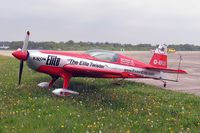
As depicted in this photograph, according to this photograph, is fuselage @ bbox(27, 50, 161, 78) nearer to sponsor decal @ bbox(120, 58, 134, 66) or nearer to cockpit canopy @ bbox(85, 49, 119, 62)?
cockpit canopy @ bbox(85, 49, 119, 62)

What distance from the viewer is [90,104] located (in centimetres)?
1011

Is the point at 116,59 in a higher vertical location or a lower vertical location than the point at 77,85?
higher

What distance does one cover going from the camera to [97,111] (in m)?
9.10

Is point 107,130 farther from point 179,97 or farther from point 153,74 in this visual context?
point 153,74

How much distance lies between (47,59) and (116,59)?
3056 millimetres

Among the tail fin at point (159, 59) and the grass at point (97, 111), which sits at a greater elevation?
the tail fin at point (159, 59)

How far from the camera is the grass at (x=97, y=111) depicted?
7480 mm

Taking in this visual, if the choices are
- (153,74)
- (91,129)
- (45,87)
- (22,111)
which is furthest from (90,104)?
(153,74)

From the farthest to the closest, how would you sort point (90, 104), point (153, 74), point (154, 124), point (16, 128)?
1. point (153, 74)
2. point (90, 104)
3. point (154, 124)
4. point (16, 128)

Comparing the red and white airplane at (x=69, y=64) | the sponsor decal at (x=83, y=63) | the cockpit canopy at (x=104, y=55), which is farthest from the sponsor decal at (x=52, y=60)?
the cockpit canopy at (x=104, y=55)

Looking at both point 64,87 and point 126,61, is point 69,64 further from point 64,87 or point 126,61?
point 126,61

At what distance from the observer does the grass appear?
7480 millimetres

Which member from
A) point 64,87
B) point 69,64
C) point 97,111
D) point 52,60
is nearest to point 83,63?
point 69,64

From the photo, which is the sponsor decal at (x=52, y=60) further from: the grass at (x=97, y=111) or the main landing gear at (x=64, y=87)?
the grass at (x=97, y=111)
